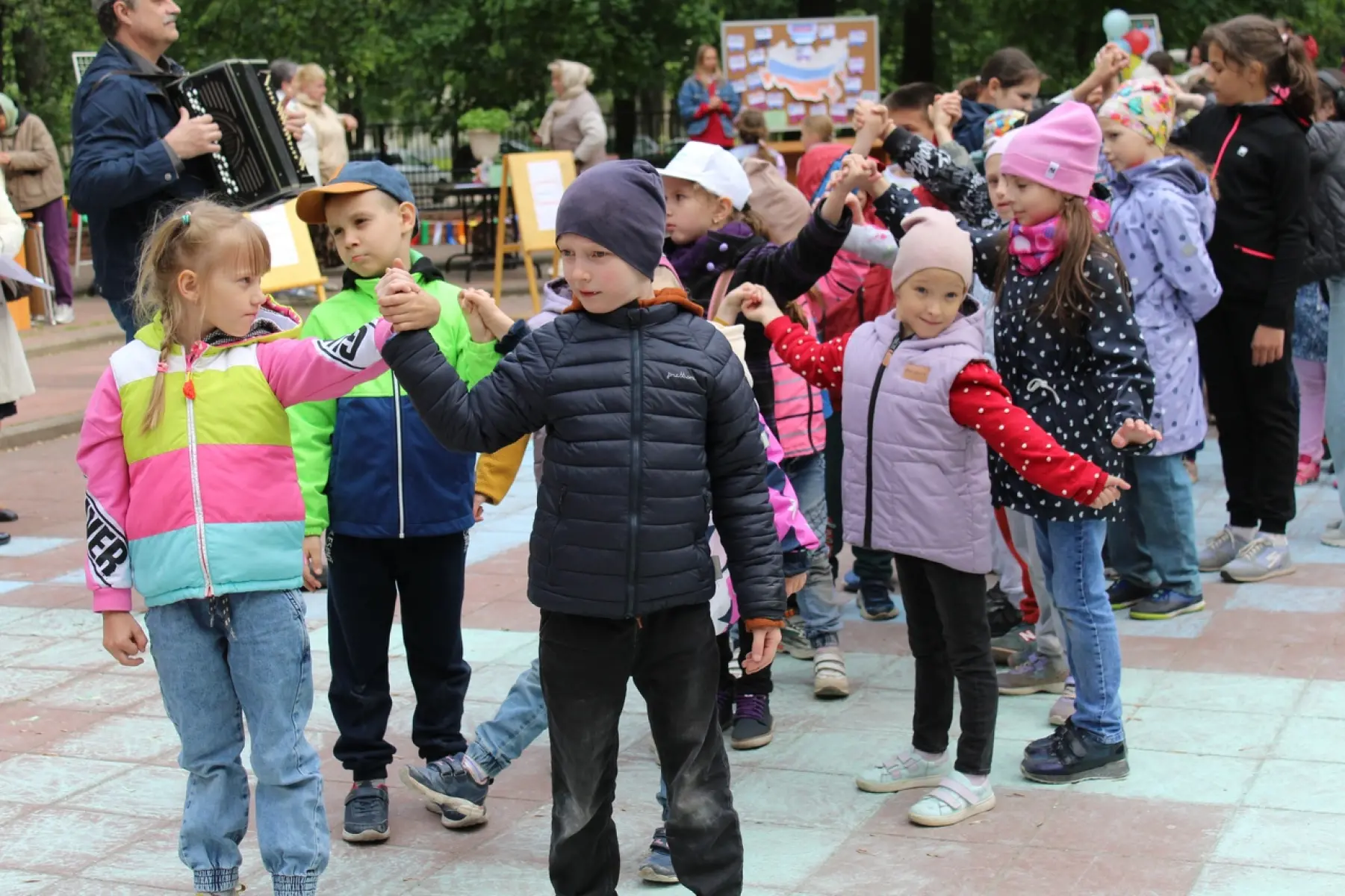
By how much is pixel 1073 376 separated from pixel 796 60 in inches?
549

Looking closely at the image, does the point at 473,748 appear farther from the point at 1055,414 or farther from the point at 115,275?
the point at 115,275

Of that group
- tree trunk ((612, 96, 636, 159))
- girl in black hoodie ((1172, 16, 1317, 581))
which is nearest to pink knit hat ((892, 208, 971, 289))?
girl in black hoodie ((1172, 16, 1317, 581))

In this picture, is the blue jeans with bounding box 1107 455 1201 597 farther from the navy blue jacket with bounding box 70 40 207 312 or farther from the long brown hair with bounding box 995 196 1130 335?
the navy blue jacket with bounding box 70 40 207 312

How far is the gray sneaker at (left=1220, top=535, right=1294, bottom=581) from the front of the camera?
694cm

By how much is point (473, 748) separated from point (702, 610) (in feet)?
3.92

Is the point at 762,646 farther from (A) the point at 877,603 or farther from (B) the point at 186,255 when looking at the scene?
(A) the point at 877,603

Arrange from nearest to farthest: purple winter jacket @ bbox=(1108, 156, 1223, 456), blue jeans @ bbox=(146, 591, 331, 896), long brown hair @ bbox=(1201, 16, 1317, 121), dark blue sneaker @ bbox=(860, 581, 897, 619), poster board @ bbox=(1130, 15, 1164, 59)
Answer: blue jeans @ bbox=(146, 591, 331, 896), purple winter jacket @ bbox=(1108, 156, 1223, 456), dark blue sneaker @ bbox=(860, 581, 897, 619), long brown hair @ bbox=(1201, 16, 1317, 121), poster board @ bbox=(1130, 15, 1164, 59)

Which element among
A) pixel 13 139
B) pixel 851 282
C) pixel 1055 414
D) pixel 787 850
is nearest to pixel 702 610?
pixel 787 850

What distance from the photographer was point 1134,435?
443 cm

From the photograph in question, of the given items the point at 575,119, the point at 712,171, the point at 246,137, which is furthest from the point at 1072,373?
the point at 575,119

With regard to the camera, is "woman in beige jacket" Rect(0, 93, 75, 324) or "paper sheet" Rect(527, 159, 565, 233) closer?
"paper sheet" Rect(527, 159, 565, 233)

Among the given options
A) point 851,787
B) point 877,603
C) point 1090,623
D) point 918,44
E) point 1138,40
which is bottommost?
point 877,603

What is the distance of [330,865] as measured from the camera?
4.32 metres

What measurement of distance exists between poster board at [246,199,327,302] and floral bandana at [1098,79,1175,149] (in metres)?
7.78
